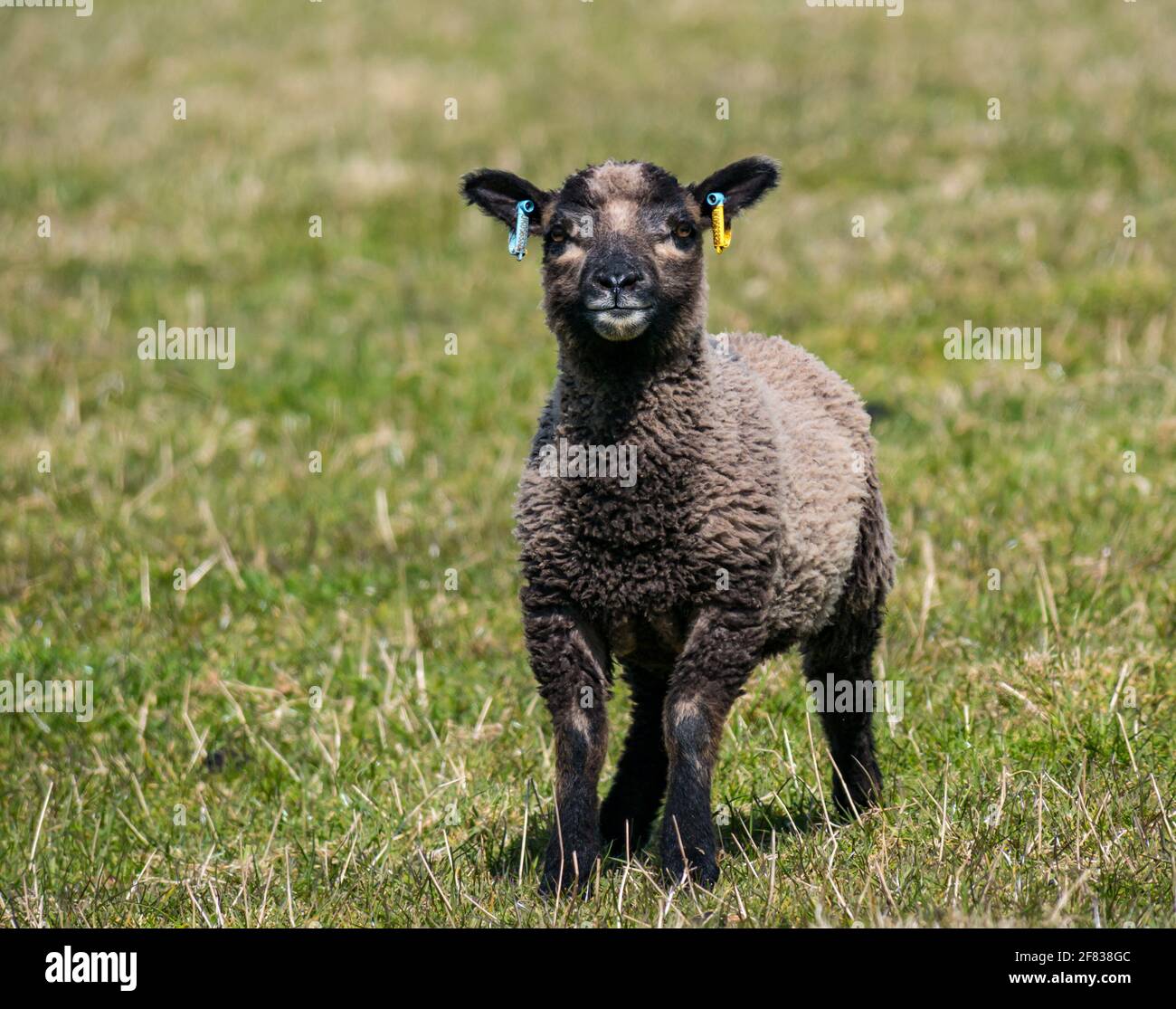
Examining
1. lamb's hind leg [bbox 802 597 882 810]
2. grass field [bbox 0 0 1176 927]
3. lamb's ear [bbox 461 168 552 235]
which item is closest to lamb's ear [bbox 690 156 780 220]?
lamb's ear [bbox 461 168 552 235]

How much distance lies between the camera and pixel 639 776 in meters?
6.71

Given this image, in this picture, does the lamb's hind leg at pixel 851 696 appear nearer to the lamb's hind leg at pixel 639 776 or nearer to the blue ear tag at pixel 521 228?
the lamb's hind leg at pixel 639 776

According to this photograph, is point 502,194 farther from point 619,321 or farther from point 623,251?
point 619,321

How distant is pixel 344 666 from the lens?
8.35m

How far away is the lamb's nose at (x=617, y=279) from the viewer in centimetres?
585

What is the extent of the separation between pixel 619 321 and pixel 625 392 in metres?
0.39

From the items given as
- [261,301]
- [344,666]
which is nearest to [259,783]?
[344,666]

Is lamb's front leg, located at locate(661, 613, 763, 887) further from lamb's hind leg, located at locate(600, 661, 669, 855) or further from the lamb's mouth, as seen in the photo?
the lamb's mouth

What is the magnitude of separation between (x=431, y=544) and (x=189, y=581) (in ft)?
4.33

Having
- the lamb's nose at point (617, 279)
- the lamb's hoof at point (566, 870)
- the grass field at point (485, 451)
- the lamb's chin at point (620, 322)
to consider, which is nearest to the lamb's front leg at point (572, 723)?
the lamb's hoof at point (566, 870)

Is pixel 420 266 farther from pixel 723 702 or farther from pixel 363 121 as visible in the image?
pixel 723 702

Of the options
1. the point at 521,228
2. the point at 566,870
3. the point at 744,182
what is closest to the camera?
the point at 566,870

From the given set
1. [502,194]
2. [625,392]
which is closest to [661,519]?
[625,392]

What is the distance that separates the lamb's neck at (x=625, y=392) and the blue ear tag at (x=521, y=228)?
426mm
